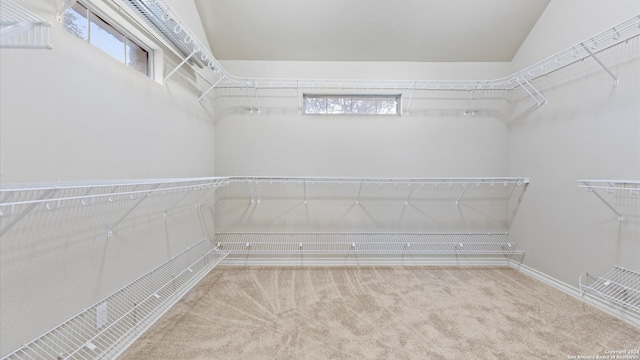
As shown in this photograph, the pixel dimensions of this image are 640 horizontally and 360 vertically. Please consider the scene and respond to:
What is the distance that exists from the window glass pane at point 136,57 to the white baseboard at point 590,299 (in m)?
3.71

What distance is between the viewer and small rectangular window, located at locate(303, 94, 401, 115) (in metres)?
2.81

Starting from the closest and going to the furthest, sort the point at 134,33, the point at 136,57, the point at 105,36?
the point at 105,36, the point at 134,33, the point at 136,57

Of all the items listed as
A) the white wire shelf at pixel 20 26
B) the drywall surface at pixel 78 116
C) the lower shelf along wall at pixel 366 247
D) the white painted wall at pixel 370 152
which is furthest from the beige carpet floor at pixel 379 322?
the white wire shelf at pixel 20 26

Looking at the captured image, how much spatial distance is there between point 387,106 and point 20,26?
9.02 feet

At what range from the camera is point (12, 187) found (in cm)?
73

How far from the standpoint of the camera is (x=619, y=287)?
67.3 inches

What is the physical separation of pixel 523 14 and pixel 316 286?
325 centimetres

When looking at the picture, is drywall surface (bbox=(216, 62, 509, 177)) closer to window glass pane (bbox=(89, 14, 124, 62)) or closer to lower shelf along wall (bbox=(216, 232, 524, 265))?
lower shelf along wall (bbox=(216, 232, 524, 265))

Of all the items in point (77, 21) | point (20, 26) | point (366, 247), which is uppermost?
point (77, 21)

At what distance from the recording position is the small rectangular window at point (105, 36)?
Result: 1.23 m

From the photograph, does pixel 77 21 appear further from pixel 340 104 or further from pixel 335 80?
pixel 340 104

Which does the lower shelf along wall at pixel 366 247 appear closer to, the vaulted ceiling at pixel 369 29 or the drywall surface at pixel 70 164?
the drywall surface at pixel 70 164

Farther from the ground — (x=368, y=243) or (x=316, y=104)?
(x=316, y=104)

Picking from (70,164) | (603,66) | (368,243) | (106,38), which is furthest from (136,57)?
(603,66)
